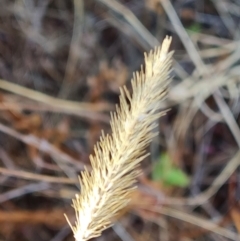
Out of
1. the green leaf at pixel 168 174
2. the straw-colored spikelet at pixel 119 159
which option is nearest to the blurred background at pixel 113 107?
the green leaf at pixel 168 174

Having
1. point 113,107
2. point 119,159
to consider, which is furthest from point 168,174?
point 119,159

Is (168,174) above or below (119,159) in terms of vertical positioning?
above

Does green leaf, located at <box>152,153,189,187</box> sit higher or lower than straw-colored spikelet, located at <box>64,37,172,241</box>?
higher

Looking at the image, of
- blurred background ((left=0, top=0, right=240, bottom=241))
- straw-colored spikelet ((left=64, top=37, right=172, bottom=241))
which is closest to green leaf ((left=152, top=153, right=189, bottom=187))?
blurred background ((left=0, top=0, right=240, bottom=241))

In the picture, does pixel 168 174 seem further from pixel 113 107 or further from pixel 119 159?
pixel 119 159

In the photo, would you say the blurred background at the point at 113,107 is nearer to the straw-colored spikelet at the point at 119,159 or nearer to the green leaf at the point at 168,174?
the green leaf at the point at 168,174

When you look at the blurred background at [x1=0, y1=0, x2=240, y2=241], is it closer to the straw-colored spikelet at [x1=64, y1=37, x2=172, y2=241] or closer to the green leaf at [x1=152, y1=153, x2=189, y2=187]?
the green leaf at [x1=152, y1=153, x2=189, y2=187]
